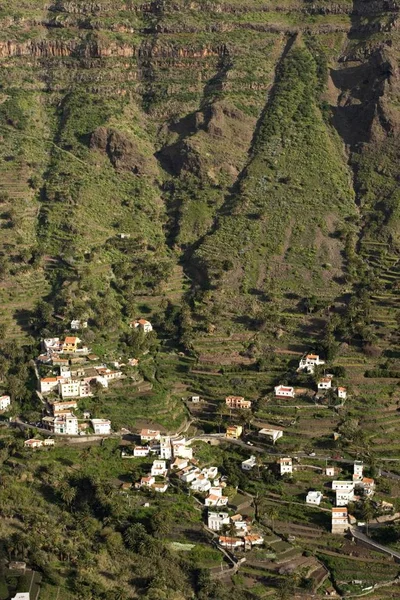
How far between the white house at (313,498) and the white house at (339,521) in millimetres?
1979

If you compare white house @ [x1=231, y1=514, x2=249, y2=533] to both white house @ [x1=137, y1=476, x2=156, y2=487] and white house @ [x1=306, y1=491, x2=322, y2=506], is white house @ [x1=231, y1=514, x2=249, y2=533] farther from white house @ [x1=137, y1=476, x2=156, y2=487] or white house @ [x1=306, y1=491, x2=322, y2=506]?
white house @ [x1=137, y1=476, x2=156, y2=487]

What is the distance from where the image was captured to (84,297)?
101250 mm

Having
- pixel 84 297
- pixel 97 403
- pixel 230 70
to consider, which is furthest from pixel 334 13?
pixel 97 403

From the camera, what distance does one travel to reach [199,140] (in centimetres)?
12150

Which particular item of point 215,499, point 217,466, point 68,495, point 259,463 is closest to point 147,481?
point 215,499

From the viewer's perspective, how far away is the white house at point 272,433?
87250 mm

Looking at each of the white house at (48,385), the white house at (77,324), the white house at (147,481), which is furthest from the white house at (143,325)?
the white house at (147,481)

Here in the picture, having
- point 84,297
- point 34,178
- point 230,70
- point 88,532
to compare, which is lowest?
point 88,532

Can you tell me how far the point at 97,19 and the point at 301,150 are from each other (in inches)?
1270

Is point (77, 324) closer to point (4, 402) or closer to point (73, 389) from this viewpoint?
point (73, 389)

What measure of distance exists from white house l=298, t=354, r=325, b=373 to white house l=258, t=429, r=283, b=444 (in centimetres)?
763

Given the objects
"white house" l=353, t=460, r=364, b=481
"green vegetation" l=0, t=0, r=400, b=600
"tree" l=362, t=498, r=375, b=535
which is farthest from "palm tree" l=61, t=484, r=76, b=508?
"white house" l=353, t=460, r=364, b=481

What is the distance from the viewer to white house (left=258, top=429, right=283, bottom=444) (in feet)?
286

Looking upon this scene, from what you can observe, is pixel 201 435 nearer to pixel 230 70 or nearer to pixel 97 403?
pixel 97 403
